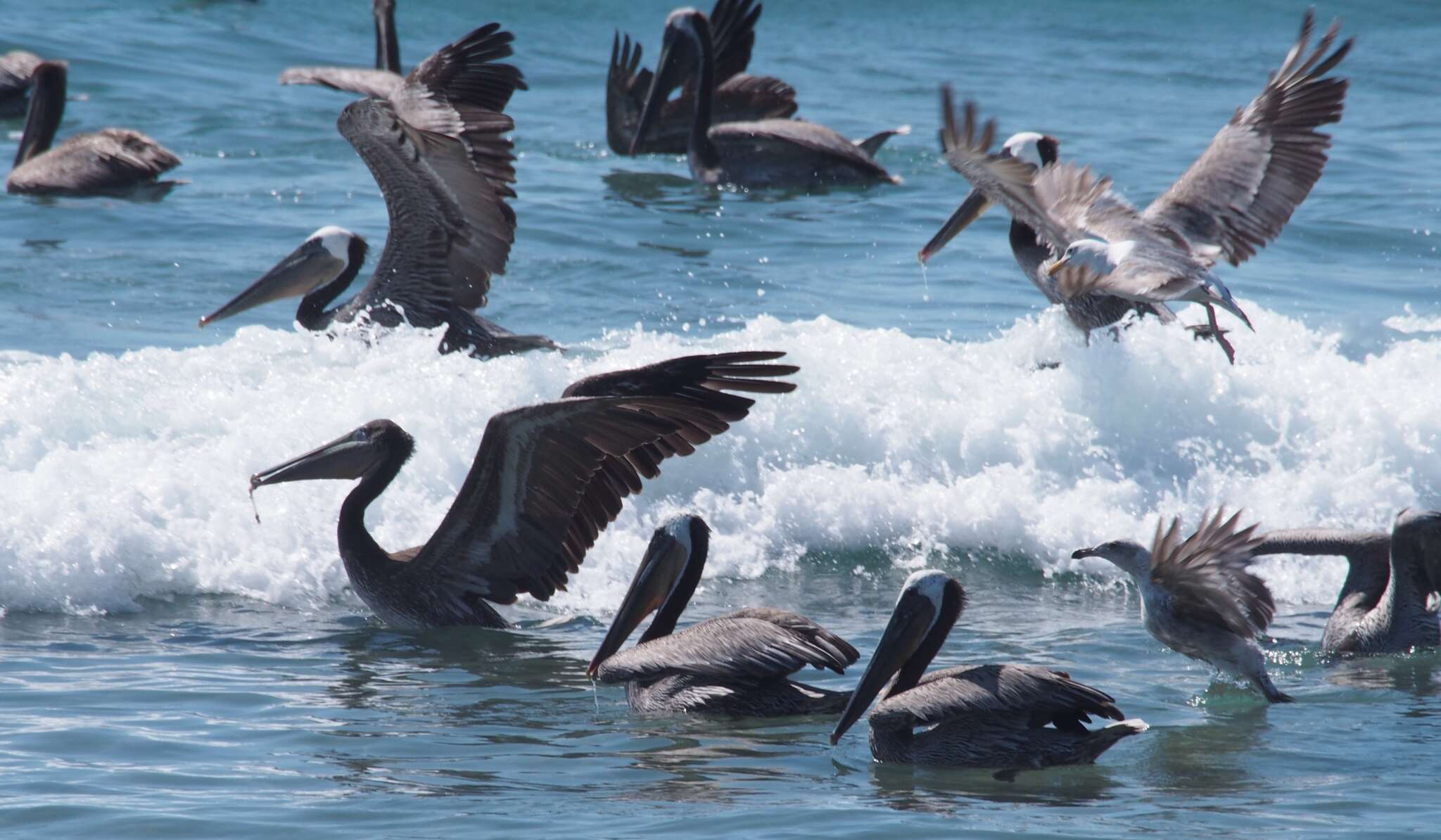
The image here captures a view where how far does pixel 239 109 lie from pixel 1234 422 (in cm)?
977

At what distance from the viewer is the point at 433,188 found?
973 centimetres

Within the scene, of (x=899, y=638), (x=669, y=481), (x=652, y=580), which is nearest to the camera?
(x=899, y=638)

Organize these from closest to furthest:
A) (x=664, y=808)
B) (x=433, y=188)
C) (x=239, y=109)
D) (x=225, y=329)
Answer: (x=664, y=808) < (x=433, y=188) < (x=225, y=329) < (x=239, y=109)

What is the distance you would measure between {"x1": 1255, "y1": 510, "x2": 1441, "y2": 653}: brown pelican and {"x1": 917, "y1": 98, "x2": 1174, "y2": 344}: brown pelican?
215 cm

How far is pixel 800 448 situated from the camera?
8.67 m

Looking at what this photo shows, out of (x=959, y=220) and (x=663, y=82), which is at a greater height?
(x=663, y=82)

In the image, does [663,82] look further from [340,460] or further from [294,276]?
[340,460]

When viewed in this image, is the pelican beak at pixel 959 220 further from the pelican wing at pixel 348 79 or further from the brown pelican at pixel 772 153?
the pelican wing at pixel 348 79

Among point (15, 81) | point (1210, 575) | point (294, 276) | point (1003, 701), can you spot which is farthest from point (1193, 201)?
point (15, 81)

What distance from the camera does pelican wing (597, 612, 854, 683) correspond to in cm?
560

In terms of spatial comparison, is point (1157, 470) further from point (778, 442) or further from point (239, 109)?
point (239, 109)

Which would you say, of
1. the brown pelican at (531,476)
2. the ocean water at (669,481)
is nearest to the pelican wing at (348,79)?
the ocean water at (669,481)

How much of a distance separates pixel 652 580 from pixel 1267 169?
5.35 meters

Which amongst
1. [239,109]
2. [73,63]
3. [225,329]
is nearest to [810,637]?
[225,329]
